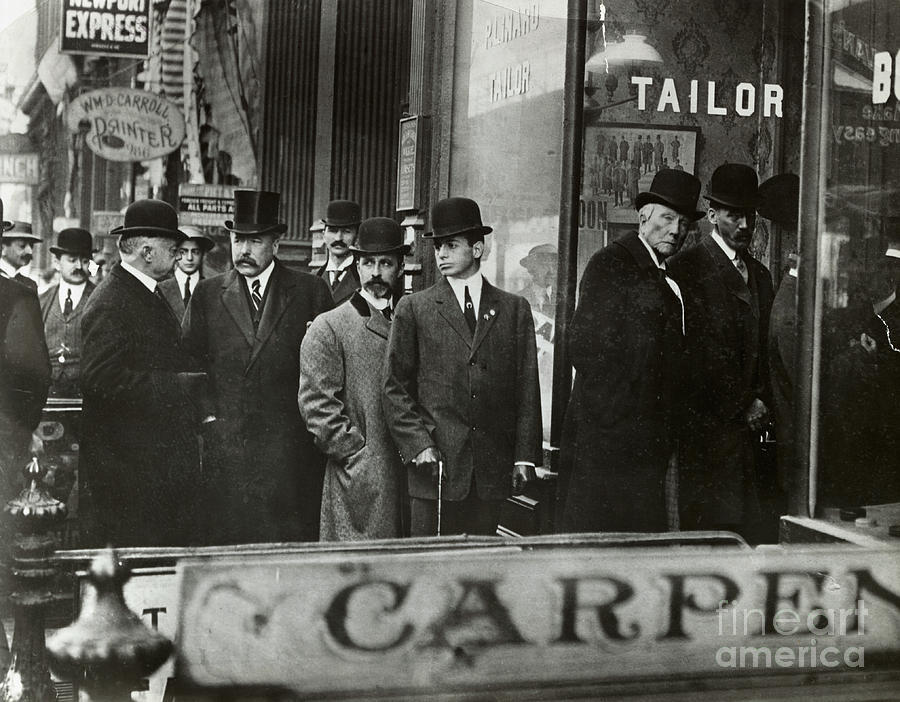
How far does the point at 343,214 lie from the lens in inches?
150

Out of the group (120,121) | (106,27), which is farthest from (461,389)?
(106,27)

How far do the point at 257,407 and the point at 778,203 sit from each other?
2159 mm

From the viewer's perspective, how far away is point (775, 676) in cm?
407

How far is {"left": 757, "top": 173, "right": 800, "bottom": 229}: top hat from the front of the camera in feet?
14.1

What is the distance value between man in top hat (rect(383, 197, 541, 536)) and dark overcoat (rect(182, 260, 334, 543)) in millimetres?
345

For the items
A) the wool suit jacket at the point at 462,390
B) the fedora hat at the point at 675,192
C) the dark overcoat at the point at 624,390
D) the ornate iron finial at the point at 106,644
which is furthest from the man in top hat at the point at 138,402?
the fedora hat at the point at 675,192

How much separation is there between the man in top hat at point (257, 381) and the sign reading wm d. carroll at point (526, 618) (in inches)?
9.5

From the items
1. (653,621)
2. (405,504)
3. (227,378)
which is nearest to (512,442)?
(405,504)

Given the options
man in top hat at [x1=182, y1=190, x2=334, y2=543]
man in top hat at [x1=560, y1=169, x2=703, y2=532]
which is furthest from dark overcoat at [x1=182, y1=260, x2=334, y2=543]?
man in top hat at [x1=560, y1=169, x2=703, y2=532]

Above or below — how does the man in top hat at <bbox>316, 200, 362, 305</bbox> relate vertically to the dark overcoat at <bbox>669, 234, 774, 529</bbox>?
above

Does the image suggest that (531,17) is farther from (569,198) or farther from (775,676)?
(775,676)

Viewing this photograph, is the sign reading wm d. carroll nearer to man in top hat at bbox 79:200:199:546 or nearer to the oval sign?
man in top hat at bbox 79:200:199:546

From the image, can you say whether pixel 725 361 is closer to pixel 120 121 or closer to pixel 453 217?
pixel 453 217

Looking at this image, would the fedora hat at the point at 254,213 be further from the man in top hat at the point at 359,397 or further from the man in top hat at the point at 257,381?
the man in top hat at the point at 359,397
